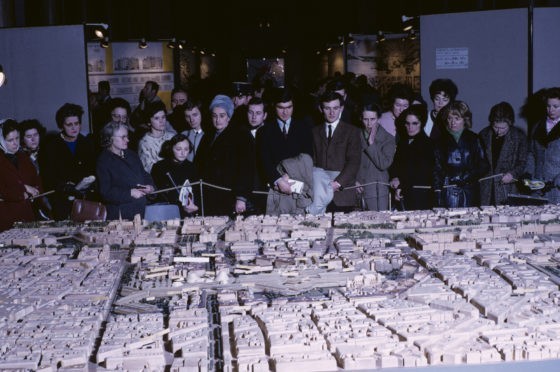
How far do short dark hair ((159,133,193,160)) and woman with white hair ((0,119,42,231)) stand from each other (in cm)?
164

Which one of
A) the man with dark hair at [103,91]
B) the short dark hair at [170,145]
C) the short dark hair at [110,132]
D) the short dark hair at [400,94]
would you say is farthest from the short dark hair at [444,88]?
the man with dark hair at [103,91]

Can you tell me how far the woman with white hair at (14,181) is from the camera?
8141 millimetres

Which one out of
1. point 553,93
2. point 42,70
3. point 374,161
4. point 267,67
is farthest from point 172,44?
point 267,67

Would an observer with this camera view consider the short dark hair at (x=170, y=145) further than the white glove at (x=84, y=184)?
No

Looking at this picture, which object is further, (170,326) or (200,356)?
(170,326)

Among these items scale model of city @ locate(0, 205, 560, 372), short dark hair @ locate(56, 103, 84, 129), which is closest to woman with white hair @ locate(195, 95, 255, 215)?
scale model of city @ locate(0, 205, 560, 372)

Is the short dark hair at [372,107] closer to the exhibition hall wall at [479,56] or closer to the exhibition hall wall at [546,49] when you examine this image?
the exhibition hall wall at [479,56]

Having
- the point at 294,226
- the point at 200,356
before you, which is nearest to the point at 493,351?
the point at 200,356

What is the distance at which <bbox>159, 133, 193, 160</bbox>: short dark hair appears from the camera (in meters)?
7.93

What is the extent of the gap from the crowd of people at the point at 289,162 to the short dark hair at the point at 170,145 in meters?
0.01

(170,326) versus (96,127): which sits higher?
(96,127)

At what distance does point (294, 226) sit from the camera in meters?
6.50

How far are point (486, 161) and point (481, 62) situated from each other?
95.2 inches

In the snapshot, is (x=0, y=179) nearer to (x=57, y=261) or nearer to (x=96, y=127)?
(x=57, y=261)
